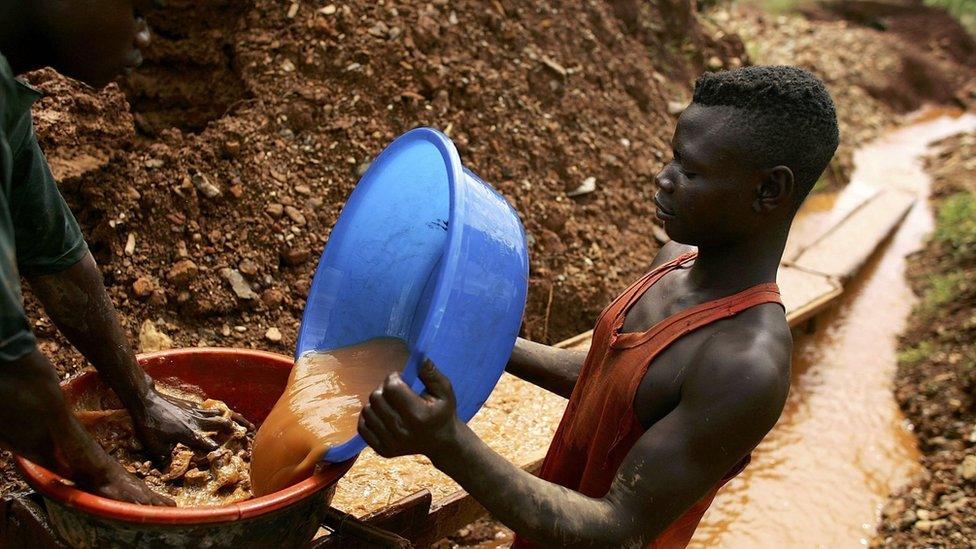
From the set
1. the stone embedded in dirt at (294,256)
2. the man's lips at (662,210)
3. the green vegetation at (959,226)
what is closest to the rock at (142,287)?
the stone embedded in dirt at (294,256)

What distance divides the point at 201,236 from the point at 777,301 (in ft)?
7.34

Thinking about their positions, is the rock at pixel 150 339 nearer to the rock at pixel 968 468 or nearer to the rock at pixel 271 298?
the rock at pixel 271 298

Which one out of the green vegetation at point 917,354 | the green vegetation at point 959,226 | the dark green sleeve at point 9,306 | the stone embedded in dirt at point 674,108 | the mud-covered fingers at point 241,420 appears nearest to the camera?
the dark green sleeve at point 9,306

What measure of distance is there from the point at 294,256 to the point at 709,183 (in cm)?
206

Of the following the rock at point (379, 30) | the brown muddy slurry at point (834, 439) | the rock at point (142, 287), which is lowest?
the brown muddy slurry at point (834, 439)

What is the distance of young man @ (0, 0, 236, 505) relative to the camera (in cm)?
127

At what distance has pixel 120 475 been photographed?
153cm

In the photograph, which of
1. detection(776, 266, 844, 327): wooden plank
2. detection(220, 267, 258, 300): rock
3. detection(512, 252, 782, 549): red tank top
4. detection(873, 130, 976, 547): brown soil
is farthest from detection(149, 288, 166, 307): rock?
detection(873, 130, 976, 547): brown soil

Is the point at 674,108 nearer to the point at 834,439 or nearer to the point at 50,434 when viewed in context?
the point at 834,439

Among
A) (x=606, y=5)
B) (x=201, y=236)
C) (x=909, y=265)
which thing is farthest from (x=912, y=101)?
(x=201, y=236)

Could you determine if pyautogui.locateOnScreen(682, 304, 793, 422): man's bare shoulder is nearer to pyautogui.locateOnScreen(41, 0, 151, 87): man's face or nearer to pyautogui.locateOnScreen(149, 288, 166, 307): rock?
pyautogui.locateOnScreen(41, 0, 151, 87): man's face

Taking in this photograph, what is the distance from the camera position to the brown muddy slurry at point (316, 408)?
1680 mm

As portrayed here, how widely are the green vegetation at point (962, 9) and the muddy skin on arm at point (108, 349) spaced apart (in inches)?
617

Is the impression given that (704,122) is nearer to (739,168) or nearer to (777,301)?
(739,168)
